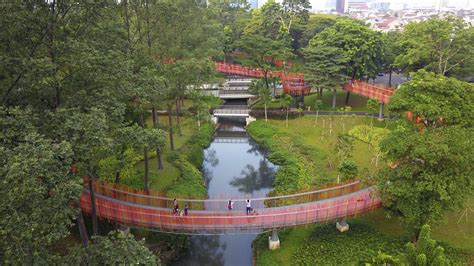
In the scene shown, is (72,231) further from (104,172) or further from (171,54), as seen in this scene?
(171,54)

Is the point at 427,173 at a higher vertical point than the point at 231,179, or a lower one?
higher

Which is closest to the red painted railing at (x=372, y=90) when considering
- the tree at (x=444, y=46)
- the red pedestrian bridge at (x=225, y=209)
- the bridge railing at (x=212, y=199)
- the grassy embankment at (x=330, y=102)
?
the grassy embankment at (x=330, y=102)

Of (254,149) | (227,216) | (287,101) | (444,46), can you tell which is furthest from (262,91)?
(227,216)

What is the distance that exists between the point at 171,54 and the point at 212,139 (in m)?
16.1

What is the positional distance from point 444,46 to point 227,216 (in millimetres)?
34217

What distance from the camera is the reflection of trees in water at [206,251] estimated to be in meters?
25.7

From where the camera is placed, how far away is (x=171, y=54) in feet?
114

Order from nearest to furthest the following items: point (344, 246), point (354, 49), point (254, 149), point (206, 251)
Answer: point (344, 246)
point (206, 251)
point (254, 149)
point (354, 49)

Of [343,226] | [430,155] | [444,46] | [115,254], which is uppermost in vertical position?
[444,46]

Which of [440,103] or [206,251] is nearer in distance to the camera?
[440,103]

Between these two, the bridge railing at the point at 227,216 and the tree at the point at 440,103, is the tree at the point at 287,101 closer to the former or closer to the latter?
the bridge railing at the point at 227,216

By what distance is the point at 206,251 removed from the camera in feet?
87.9

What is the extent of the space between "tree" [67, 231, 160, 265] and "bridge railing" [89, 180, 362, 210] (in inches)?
322

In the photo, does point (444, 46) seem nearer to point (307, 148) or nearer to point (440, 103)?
point (307, 148)
